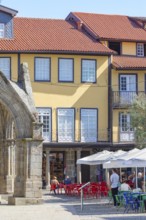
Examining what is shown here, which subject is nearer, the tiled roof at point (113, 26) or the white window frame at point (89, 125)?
the white window frame at point (89, 125)

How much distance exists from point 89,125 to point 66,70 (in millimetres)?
4550

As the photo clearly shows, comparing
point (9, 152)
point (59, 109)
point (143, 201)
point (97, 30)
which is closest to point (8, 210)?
point (143, 201)

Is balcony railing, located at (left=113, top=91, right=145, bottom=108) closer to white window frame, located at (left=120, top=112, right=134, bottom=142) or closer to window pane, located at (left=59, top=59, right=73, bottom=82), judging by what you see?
white window frame, located at (left=120, top=112, right=134, bottom=142)

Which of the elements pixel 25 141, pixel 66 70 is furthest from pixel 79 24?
pixel 25 141

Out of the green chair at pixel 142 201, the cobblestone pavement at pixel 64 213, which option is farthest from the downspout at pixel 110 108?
the green chair at pixel 142 201

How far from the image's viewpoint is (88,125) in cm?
5422

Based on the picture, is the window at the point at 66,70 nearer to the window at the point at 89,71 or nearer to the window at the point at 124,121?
the window at the point at 89,71

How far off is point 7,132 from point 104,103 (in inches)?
772

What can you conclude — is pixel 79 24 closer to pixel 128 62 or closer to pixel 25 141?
pixel 128 62

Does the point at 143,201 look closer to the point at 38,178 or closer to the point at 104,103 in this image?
the point at 38,178

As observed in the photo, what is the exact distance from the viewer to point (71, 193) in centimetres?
4003

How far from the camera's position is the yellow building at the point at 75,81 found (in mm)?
53219

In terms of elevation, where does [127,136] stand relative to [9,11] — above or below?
below

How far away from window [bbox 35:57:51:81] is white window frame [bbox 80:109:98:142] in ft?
12.7
